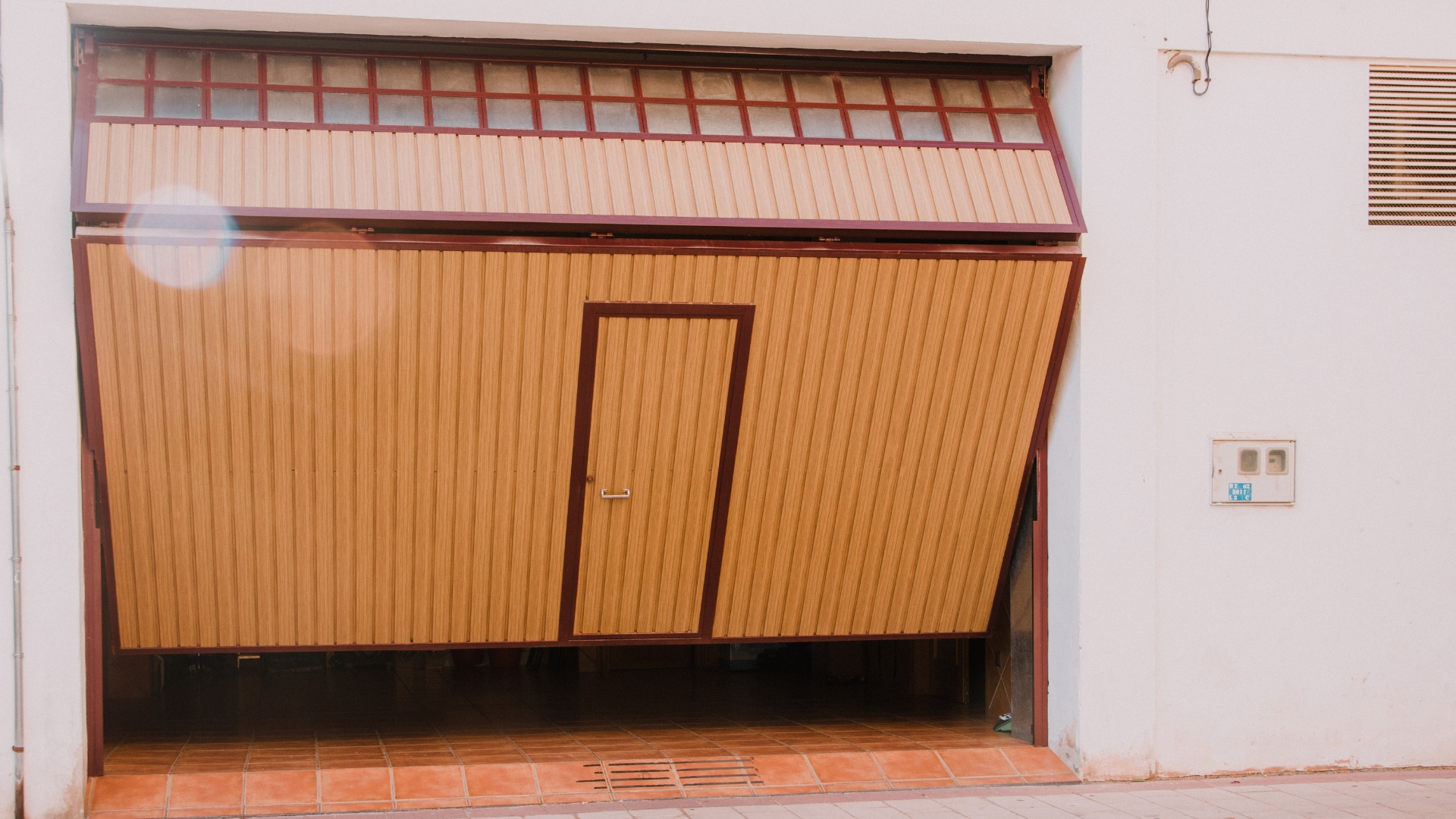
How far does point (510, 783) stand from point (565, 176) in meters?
2.73

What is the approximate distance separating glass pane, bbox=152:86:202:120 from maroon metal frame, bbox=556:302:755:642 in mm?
1881

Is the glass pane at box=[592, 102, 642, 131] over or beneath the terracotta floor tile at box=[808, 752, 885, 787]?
over

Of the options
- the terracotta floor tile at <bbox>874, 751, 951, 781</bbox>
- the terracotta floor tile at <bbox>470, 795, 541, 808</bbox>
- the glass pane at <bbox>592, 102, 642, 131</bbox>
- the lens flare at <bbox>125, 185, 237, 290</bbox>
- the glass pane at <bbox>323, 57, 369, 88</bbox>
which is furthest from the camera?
the terracotta floor tile at <bbox>874, 751, 951, 781</bbox>

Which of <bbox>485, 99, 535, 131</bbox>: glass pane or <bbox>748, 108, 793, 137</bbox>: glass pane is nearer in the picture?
<bbox>485, 99, 535, 131</bbox>: glass pane

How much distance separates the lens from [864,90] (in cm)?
567

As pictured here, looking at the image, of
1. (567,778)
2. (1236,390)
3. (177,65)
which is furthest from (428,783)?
(1236,390)

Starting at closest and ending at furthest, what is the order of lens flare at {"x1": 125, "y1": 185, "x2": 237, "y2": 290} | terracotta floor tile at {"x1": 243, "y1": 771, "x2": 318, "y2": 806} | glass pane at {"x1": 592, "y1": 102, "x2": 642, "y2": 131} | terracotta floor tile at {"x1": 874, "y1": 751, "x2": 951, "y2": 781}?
lens flare at {"x1": 125, "y1": 185, "x2": 237, "y2": 290} < terracotta floor tile at {"x1": 243, "y1": 771, "x2": 318, "y2": 806} < glass pane at {"x1": 592, "y1": 102, "x2": 642, "y2": 131} < terracotta floor tile at {"x1": 874, "y1": 751, "x2": 951, "y2": 781}

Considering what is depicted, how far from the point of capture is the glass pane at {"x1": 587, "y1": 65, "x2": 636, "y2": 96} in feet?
17.7

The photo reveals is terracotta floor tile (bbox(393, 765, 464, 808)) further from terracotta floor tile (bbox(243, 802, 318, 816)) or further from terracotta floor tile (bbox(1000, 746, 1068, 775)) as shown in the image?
terracotta floor tile (bbox(1000, 746, 1068, 775))

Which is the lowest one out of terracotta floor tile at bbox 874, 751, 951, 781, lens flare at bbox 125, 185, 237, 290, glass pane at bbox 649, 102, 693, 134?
terracotta floor tile at bbox 874, 751, 951, 781

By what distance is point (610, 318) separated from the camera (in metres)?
5.15

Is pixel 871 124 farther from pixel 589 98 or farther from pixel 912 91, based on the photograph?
pixel 589 98

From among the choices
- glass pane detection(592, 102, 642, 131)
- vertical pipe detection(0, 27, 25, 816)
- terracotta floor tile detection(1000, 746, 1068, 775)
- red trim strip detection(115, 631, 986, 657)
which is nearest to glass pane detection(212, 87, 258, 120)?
vertical pipe detection(0, 27, 25, 816)

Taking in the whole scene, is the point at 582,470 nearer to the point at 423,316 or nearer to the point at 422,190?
the point at 423,316
